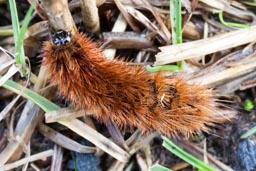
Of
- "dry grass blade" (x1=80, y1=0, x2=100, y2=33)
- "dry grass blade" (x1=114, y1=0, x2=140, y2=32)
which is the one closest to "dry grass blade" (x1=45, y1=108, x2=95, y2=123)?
"dry grass blade" (x1=80, y1=0, x2=100, y2=33)

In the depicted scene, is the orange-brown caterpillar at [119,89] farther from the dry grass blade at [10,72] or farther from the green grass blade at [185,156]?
the dry grass blade at [10,72]

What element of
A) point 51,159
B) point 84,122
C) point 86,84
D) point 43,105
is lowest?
point 51,159

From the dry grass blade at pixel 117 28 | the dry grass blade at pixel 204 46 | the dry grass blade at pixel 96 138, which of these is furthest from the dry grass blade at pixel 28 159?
the dry grass blade at pixel 204 46

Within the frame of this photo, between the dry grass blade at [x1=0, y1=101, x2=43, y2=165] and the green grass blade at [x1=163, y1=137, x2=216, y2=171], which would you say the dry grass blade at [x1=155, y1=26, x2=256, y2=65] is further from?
the dry grass blade at [x1=0, y1=101, x2=43, y2=165]

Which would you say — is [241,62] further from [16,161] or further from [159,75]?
[16,161]

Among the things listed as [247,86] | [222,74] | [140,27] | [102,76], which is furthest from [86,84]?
[247,86]

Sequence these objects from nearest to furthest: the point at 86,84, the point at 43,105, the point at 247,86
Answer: the point at 86,84, the point at 43,105, the point at 247,86

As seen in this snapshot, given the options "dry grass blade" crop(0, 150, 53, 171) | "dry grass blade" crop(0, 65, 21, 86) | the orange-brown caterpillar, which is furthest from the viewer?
"dry grass blade" crop(0, 150, 53, 171)

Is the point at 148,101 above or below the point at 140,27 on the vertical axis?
below
